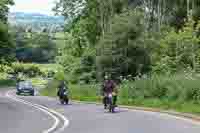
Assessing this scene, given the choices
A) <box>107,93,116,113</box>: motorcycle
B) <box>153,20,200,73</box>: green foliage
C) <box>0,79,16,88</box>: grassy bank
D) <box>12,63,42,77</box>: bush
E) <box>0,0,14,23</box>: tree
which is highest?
<box>0,0,14,23</box>: tree

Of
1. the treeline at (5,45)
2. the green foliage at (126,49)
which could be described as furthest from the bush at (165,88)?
the treeline at (5,45)

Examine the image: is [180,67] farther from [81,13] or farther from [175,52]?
[81,13]

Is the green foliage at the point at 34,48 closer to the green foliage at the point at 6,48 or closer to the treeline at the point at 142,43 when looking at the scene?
the green foliage at the point at 6,48

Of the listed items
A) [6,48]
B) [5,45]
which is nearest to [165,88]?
[5,45]

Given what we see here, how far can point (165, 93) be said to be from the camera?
108ft

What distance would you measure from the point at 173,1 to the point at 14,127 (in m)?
40.6

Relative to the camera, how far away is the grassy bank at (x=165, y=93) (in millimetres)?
28697

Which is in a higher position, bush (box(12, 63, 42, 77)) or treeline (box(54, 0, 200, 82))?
treeline (box(54, 0, 200, 82))

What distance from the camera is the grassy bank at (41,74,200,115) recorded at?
94.1ft

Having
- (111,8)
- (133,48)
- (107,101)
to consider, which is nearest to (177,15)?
(111,8)

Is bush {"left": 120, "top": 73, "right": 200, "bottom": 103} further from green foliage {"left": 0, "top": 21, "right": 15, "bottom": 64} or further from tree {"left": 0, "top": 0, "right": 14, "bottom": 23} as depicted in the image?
green foliage {"left": 0, "top": 21, "right": 15, "bottom": 64}

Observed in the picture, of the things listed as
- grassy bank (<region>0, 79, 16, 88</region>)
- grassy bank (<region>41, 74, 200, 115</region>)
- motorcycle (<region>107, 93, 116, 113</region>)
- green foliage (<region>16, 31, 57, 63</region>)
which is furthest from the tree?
green foliage (<region>16, 31, 57, 63</region>)

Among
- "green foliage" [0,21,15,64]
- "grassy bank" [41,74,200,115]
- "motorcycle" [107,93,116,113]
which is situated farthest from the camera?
"green foliage" [0,21,15,64]

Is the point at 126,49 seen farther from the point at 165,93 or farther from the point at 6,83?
the point at 6,83
